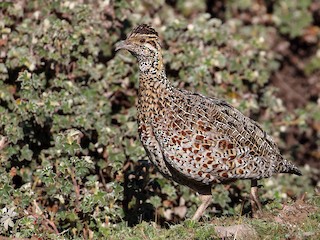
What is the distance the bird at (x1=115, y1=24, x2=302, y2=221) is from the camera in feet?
24.7

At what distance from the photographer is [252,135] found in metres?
8.04

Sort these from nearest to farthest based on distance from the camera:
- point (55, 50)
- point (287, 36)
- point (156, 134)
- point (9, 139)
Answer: point (156, 134)
point (9, 139)
point (55, 50)
point (287, 36)

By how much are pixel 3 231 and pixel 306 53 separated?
354 inches

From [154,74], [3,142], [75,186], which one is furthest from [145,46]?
[3,142]

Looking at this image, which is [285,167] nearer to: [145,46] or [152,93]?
[152,93]

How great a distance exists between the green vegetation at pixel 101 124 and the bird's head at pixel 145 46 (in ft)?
4.70

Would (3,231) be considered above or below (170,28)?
below

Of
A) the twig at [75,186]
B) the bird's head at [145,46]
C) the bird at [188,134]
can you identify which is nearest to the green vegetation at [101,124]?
the twig at [75,186]

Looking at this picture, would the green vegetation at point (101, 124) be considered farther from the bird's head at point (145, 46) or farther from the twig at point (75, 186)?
the bird's head at point (145, 46)

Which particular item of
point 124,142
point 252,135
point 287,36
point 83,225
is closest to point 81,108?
point 124,142

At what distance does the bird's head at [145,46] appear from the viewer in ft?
25.4

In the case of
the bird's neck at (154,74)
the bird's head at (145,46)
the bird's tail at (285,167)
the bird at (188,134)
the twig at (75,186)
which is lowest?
the twig at (75,186)

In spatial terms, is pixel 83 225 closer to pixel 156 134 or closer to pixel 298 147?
pixel 156 134

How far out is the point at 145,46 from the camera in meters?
7.75
